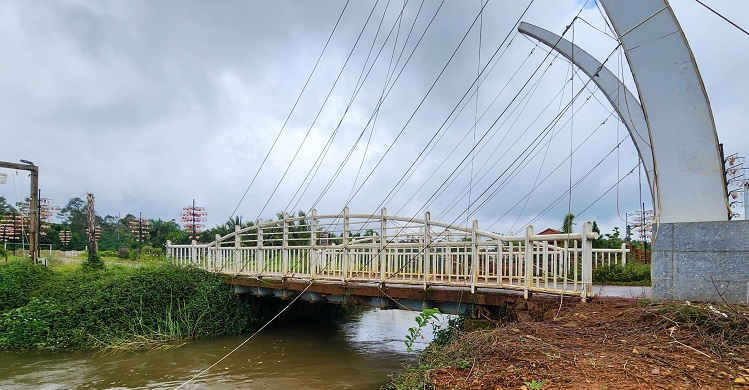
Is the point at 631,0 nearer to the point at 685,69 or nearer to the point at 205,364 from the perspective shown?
the point at 685,69

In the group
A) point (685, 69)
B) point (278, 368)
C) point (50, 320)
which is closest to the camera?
point (685, 69)

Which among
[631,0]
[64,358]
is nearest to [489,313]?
[631,0]

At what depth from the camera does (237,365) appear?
10.7 meters

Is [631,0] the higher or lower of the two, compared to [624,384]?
higher

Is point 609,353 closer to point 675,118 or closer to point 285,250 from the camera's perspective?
point 675,118

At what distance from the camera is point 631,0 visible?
696cm

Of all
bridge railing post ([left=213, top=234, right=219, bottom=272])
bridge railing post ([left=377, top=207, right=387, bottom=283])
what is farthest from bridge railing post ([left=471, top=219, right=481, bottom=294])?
bridge railing post ([left=213, top=234, right=219, bottom=272])

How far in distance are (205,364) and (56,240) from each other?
1811 inches

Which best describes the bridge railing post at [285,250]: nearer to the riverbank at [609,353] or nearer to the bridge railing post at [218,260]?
the bridge railing post at [218,260]

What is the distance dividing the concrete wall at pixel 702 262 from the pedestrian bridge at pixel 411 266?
3.09 feet

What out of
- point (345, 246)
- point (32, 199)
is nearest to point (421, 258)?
point (345, 246)

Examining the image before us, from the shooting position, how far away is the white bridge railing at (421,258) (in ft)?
24.6

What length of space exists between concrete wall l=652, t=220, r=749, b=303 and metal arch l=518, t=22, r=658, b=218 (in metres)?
5.06

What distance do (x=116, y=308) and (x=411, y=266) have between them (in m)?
8.55
